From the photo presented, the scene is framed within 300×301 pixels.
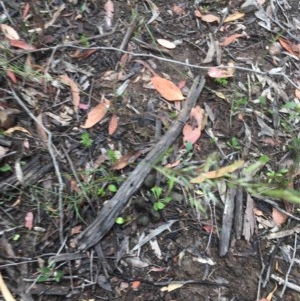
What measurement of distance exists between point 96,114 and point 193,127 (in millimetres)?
476

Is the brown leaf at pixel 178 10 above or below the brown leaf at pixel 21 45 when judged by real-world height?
below

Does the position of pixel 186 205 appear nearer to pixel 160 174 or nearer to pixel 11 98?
pixel 160 174

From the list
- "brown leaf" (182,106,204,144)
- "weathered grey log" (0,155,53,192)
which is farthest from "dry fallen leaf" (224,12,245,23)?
"weathered grey log" (0,155,53,192)

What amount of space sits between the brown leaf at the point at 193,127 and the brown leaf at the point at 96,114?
0.40 metres

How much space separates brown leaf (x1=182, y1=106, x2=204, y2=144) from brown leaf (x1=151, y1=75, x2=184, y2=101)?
0.36 ft

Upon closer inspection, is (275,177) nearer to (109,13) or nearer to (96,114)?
(96,114)

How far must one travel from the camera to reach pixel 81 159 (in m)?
2.27

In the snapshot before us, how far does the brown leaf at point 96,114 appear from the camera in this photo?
237 cm

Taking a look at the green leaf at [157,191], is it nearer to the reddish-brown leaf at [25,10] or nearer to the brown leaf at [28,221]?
the brown leaf at [28,221]

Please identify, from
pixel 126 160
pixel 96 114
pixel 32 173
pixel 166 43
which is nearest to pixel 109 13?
pixel 166 43

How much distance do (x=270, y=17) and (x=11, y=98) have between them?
1.63m

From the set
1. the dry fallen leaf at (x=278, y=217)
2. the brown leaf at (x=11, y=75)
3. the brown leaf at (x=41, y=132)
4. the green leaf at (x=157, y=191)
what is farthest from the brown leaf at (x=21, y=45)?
the dry fallen leaf at (x=278, y=217)

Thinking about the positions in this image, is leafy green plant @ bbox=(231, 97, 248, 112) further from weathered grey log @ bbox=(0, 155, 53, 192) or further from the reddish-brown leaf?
the reddish-brown leaf

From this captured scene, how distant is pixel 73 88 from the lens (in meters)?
A: 2.46
